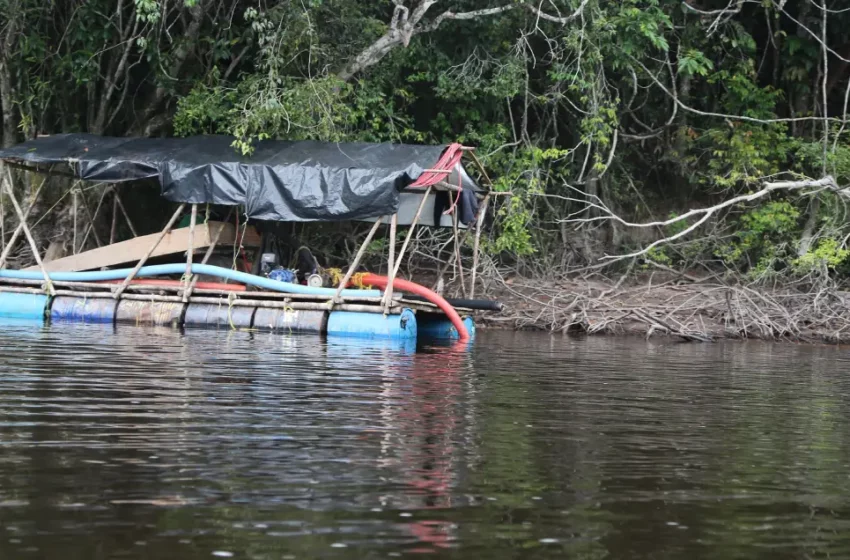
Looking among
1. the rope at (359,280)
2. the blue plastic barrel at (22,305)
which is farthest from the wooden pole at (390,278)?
the blue plastic barrel at (22,305)

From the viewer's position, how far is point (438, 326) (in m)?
18.1

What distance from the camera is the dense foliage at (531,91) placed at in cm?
1986

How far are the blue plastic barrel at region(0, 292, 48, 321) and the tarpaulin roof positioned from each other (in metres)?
2.05

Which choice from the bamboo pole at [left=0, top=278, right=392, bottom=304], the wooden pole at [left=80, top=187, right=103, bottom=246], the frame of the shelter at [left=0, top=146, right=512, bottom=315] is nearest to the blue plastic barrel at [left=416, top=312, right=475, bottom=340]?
the frame of the shelter at [left=0, top=146, right=512, bottom=315]

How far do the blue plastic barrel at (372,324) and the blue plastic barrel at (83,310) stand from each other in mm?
3558

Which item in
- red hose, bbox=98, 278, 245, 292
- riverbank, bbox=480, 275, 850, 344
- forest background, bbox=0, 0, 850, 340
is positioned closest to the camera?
red hose, bbox=98, 278, 245, 292

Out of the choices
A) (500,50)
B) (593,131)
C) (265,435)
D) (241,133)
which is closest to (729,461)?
(265,435)

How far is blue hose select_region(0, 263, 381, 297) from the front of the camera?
1620 centimetres

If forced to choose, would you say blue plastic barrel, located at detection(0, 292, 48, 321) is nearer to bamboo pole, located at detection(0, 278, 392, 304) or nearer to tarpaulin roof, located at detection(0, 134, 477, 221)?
bamboo pole, located at detection(0, 278, 392, 304)

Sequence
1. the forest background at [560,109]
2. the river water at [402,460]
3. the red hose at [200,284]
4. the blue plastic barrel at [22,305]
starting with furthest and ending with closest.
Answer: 1. the forest background at [560,109]
2. the blue plastic barrel at [22,305]
3. the red hose at [200,284]
4. the river water at [402,460]

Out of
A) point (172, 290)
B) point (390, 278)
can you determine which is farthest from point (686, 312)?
point (172, 290)

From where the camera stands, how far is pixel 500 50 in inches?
890

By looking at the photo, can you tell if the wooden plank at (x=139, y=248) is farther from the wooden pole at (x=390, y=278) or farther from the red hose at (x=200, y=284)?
the wooden pole at (x=390, y=278)

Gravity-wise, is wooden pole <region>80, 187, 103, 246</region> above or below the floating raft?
above
